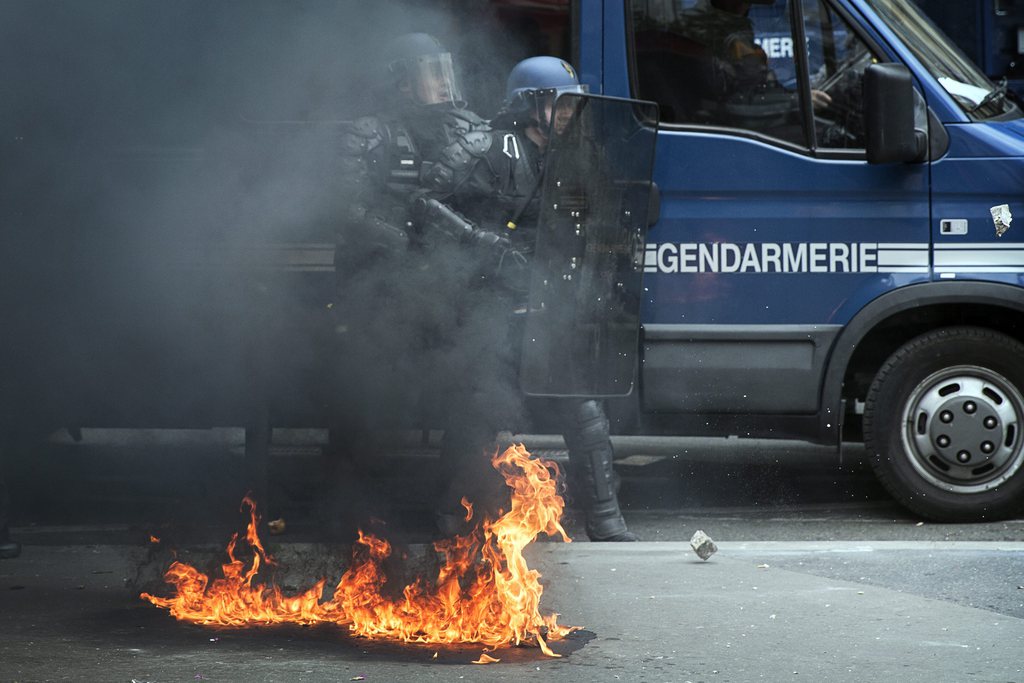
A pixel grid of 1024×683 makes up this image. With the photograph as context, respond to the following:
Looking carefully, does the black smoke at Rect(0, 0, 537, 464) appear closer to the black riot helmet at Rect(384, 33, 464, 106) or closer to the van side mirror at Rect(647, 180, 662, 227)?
the black riot helmet at Rect(384, 33, 464, 106)

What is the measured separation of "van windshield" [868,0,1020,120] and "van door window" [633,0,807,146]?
485 millimetres

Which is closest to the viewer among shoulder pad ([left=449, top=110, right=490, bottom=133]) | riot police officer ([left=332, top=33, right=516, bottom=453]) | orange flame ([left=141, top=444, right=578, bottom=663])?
orange flame ([left=141, top=444, right=578, bottom=663])

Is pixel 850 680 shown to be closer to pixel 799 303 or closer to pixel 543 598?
pixel 543 598

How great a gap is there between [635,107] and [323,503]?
1.85 metres

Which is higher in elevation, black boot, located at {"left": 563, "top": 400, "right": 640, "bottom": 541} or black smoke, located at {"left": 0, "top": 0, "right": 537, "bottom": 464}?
black smoke, located at {"left": 0, "top": 0, "right": 537, "bottom": 464}

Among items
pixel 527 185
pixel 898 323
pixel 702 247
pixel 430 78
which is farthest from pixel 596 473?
pixel 430 78

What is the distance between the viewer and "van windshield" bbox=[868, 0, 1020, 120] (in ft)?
21.4

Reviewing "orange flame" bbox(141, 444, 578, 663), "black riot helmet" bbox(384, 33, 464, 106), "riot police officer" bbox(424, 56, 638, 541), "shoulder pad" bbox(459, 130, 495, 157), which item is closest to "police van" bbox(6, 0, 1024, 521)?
"black riot helmet" bbox(384, 33, 464, 106)

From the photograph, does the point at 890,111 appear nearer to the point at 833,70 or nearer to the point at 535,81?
the point at 833,70

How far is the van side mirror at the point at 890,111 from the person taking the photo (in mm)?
6203

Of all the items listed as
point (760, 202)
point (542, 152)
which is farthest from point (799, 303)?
point (542, 152)

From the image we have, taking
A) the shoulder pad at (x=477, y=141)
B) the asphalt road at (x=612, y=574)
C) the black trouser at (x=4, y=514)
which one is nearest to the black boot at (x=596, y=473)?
the asphalt road at (x=612, y=574)

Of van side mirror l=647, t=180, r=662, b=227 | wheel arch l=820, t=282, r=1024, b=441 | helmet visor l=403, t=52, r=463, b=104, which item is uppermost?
helmet visor l=403, t=52, r=463, b=104

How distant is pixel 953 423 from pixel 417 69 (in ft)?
8.49
